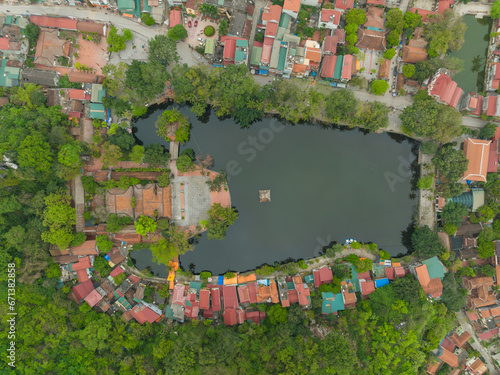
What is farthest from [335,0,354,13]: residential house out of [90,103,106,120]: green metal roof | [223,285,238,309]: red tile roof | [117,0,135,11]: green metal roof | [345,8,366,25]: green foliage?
[223,285,238,309]: red tile roof

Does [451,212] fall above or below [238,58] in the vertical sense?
→ below

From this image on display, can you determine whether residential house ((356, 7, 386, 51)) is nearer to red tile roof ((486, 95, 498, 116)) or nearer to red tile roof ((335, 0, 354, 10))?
red tile roof ((335, 0, 354, 10))

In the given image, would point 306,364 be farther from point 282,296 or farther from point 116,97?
point 116,97

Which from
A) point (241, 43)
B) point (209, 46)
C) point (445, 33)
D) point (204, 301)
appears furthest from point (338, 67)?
point (204, 301)

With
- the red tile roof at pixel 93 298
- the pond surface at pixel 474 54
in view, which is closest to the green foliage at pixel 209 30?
the pond surface at pixel 474 54

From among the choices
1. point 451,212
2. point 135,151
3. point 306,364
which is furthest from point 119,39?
point 451,212

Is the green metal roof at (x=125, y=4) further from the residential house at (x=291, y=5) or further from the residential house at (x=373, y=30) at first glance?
the residential house at (x=373, y=30)

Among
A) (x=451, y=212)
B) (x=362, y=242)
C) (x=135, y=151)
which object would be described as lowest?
(x=362, y=242)
